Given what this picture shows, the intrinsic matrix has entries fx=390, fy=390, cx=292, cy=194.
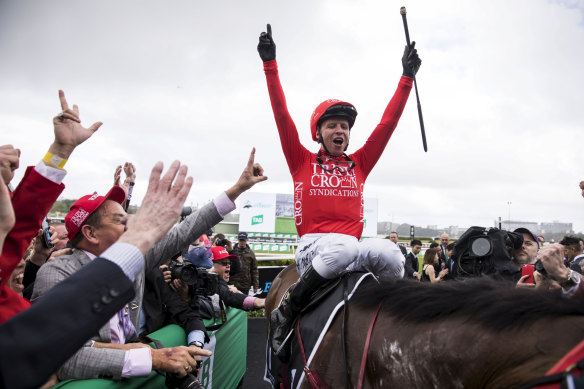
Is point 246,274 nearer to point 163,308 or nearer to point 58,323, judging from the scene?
point 163,308

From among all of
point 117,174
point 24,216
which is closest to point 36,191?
point 24,216

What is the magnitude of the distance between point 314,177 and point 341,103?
579 millimetres

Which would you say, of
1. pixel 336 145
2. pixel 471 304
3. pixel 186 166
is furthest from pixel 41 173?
pixel 336 145

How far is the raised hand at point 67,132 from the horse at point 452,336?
137 centimetres

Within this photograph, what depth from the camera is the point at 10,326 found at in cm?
81

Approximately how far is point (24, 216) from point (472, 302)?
1615 millimetres

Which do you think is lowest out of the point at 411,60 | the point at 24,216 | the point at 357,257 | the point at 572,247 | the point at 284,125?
the point at 572,247

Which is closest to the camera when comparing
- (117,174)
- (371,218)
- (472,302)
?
(472,302)

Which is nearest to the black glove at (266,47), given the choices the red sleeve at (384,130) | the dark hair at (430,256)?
the red sleeve at (384,130)

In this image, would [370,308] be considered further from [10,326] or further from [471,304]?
[10,326]

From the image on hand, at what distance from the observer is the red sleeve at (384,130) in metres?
2.88

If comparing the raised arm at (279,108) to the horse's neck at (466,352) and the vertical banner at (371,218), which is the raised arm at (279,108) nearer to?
the horse's neck at (466,352)

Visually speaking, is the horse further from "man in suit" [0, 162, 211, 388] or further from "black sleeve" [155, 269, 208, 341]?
"black sleeve" [155, 269, 208, 341]

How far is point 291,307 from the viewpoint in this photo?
7.36 ft
